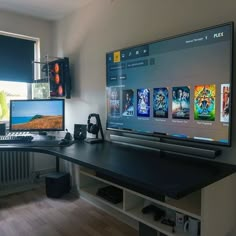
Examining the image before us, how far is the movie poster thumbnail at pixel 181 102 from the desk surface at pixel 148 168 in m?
0.33

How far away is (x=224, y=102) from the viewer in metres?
1.58

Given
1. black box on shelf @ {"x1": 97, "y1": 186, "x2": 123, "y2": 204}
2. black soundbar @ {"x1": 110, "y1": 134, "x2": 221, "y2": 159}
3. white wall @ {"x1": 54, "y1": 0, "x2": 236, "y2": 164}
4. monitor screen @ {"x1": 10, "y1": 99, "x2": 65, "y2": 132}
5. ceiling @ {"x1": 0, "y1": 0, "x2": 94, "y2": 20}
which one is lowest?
black box on shelf @ {"x1": 97, "y1": 186, "x2": 123, "y2": 204}

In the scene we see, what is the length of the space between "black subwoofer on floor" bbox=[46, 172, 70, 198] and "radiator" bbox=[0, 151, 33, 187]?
477mm

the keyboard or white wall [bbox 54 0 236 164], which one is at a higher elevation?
white wall [bbox 54 0 236 164]

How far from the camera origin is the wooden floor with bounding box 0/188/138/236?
231 cm

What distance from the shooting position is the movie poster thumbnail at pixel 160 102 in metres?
1.93

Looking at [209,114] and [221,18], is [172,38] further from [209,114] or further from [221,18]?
[209,114]

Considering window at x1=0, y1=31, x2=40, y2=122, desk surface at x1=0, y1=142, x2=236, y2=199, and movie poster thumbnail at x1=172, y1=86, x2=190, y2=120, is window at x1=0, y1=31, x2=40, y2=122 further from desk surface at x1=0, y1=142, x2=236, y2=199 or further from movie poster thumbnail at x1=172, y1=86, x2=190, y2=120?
movie poster thumbnail at x1=172, y1=86, x2=190, y2=120

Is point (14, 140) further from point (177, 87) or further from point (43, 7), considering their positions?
point (177, 87)

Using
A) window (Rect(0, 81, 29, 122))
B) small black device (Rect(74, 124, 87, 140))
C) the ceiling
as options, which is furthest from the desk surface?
the ceiling

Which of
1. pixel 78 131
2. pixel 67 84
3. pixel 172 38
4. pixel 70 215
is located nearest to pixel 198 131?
pixel 172 38

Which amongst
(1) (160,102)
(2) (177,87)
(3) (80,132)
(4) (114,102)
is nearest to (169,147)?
(1) (160,102)

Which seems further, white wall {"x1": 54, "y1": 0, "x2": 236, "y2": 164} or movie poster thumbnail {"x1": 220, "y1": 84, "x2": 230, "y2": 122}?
white wall {"x1": 54, "y1": 0, "x2": 236, "y2": 164}

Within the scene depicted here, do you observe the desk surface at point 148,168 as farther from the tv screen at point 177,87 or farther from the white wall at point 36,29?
the white wall at point 36,29
